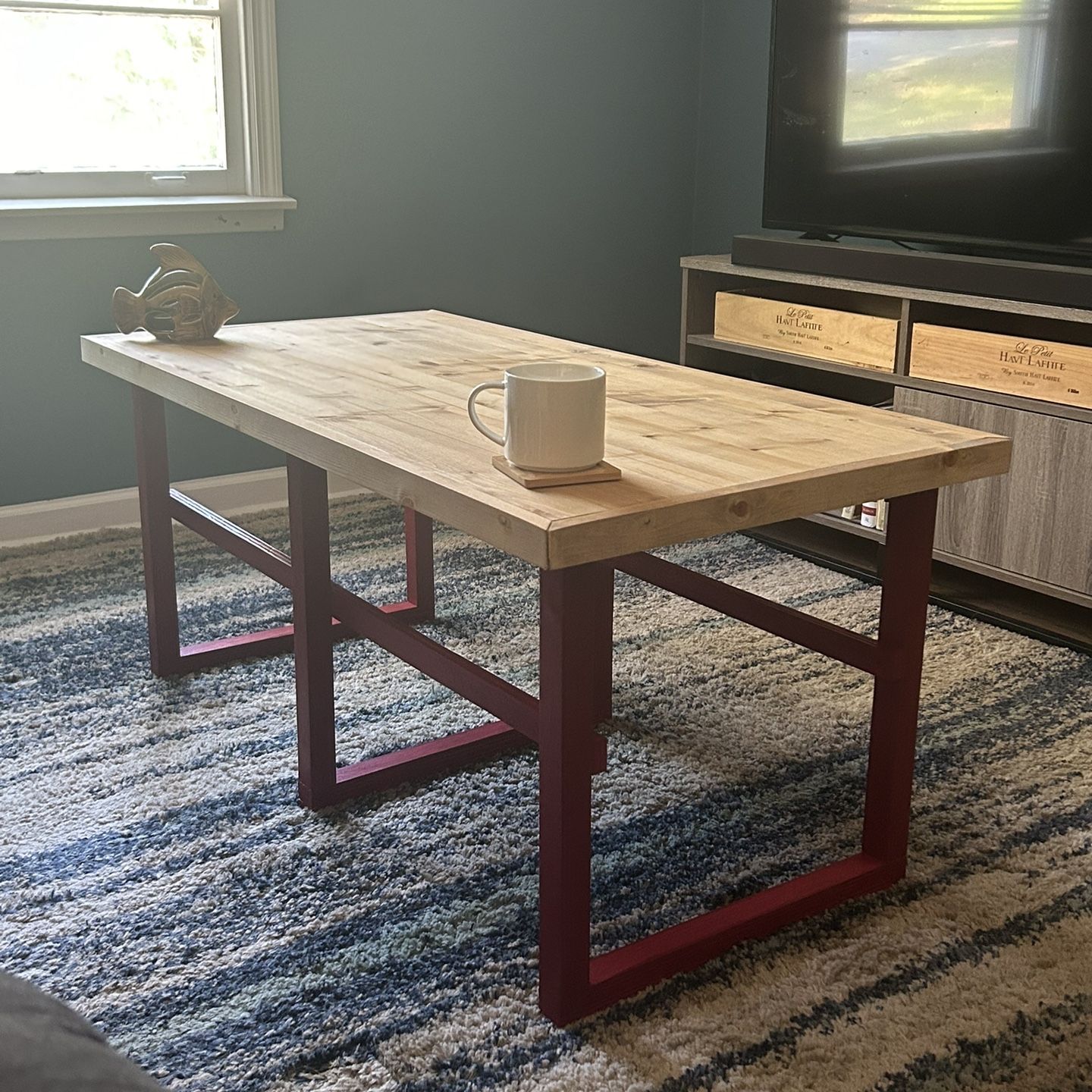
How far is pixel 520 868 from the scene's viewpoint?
5.74 feet

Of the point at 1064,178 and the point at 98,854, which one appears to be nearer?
the point at 98,854

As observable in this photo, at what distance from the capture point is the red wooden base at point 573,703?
1387 mm

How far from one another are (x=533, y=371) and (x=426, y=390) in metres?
0.48

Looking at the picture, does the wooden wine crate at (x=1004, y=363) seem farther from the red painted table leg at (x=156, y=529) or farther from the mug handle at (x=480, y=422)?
the red painted table leg at (x=156, y=529)

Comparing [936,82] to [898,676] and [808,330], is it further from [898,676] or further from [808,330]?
[898,676]

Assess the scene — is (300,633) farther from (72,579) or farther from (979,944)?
(72,579)

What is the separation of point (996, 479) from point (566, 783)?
1.60 metres

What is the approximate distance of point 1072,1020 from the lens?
145 cm

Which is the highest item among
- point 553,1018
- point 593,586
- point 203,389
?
point 203,389

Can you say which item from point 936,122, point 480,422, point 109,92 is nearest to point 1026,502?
point 936,122

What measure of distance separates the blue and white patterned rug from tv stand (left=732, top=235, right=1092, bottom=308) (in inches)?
27.0

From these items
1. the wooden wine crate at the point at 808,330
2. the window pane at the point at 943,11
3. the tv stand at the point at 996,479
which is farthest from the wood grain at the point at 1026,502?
the window pane at the point at 943,11

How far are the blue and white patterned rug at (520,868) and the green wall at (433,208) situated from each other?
72 centimetres

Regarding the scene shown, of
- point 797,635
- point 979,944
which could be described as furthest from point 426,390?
point 979,944
